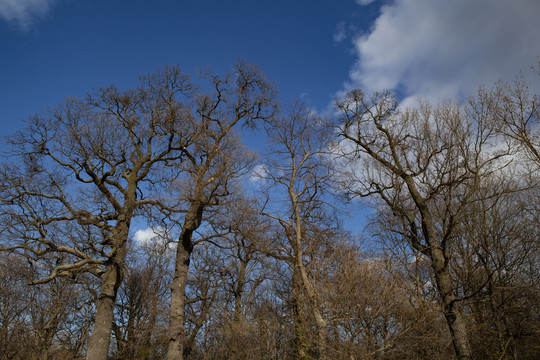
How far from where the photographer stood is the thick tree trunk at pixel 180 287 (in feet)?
31.8

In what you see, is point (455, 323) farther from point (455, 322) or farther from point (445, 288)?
point (445, 288)

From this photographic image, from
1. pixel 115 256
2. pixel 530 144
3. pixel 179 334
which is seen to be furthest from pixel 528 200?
pixel 115 256

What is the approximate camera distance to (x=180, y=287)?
10516 mm

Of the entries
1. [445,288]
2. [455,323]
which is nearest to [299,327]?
[455,323]

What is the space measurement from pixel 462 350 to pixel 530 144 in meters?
5.44

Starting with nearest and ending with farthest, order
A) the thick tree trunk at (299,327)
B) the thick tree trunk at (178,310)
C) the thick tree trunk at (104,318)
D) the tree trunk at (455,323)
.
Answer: the tree trunk at (455,323), the thick tree trunk at (299,327), the thick tree trunk at (104,318), the thick tree trunk at (178,310)

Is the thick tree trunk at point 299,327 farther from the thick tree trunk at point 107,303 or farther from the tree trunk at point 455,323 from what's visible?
the thick tree trunk at point 107,303

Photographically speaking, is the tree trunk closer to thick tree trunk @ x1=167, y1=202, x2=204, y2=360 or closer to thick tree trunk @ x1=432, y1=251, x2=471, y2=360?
thick tree trunk @ x1=432, y1=251, x2=471, y2=360

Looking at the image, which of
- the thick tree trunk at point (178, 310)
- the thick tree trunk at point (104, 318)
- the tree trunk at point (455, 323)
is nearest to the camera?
the tree trunk at point (455, 323)

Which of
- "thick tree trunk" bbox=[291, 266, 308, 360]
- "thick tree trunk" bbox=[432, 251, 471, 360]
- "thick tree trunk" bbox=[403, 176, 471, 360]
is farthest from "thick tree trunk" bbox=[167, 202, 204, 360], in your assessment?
"thick tree trunk" bbox=[432, 251, 471, 360]

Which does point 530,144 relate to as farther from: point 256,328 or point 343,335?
point 256,328

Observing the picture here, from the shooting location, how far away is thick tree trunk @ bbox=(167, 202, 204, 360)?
968cm

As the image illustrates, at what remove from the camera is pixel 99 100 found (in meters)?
12.2

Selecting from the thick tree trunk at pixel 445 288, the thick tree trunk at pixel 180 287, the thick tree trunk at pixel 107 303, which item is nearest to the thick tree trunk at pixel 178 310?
the thick tree trunk at pixel 180 287
